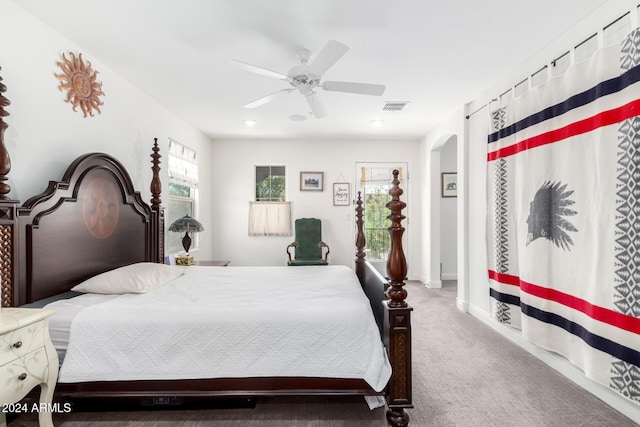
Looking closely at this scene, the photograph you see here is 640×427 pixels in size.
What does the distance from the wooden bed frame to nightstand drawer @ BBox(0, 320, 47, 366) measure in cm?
42

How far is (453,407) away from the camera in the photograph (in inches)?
79.1

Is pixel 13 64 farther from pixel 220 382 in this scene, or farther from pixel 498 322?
pixel 498 322

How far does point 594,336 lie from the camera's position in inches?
75.3

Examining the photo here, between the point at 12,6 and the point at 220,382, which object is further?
the point at 12,6

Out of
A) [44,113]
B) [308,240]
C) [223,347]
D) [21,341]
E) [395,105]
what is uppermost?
[395,105]

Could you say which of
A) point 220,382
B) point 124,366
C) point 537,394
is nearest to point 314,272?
point 220,382

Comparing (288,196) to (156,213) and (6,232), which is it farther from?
(6,232)

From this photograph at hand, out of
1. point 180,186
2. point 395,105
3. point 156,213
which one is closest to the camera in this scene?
point 156,213

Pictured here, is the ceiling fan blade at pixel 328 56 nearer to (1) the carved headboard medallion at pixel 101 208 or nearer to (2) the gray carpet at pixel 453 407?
(1) the carved headboard medallion at pixel 101 208

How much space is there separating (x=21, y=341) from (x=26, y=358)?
0.09 metres

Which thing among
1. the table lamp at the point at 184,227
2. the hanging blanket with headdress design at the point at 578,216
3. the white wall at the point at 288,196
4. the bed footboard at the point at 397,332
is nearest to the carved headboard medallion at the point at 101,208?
the table lamp at the point at 184,227

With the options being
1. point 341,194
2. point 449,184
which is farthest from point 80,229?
point 449,184

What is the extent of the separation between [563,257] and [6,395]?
3.27m

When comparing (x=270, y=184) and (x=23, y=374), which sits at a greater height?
(x=270, y=184)
